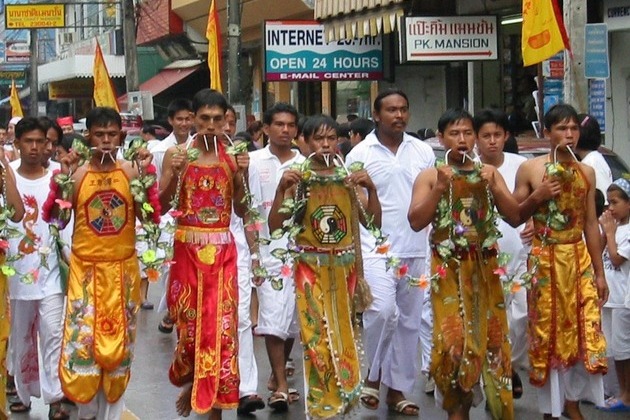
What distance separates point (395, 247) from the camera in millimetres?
8398

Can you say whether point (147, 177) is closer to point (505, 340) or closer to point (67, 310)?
point (67, 310)

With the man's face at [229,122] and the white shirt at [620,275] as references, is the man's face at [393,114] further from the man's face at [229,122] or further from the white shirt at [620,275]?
the white shirt at [620,275]

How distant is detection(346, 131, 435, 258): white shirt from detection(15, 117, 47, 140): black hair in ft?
6.56

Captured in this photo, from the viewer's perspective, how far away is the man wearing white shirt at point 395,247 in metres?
8.35

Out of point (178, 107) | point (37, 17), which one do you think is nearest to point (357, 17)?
point (178, 107)

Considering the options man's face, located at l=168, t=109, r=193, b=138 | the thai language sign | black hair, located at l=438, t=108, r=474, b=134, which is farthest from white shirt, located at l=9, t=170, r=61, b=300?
Result: the thai language sign

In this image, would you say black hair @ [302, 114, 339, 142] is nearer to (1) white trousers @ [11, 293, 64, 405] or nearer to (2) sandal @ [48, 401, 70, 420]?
(1) white trousers @ [11, 293, 64, 405]

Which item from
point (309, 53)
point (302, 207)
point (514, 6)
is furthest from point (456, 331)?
point (309, 53)

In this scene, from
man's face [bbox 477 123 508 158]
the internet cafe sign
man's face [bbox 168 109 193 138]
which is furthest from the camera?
the internet cafe sign

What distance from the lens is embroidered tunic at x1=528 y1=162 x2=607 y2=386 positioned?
24.3 feet

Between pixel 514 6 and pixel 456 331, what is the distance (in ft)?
41.9

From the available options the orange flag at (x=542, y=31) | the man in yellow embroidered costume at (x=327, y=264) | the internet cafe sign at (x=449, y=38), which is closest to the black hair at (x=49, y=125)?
the man in yellow embroidered costume at (x=327, y=264)

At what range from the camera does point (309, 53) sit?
69.2 feet

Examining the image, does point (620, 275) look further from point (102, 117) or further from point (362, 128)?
point (362, 128)
